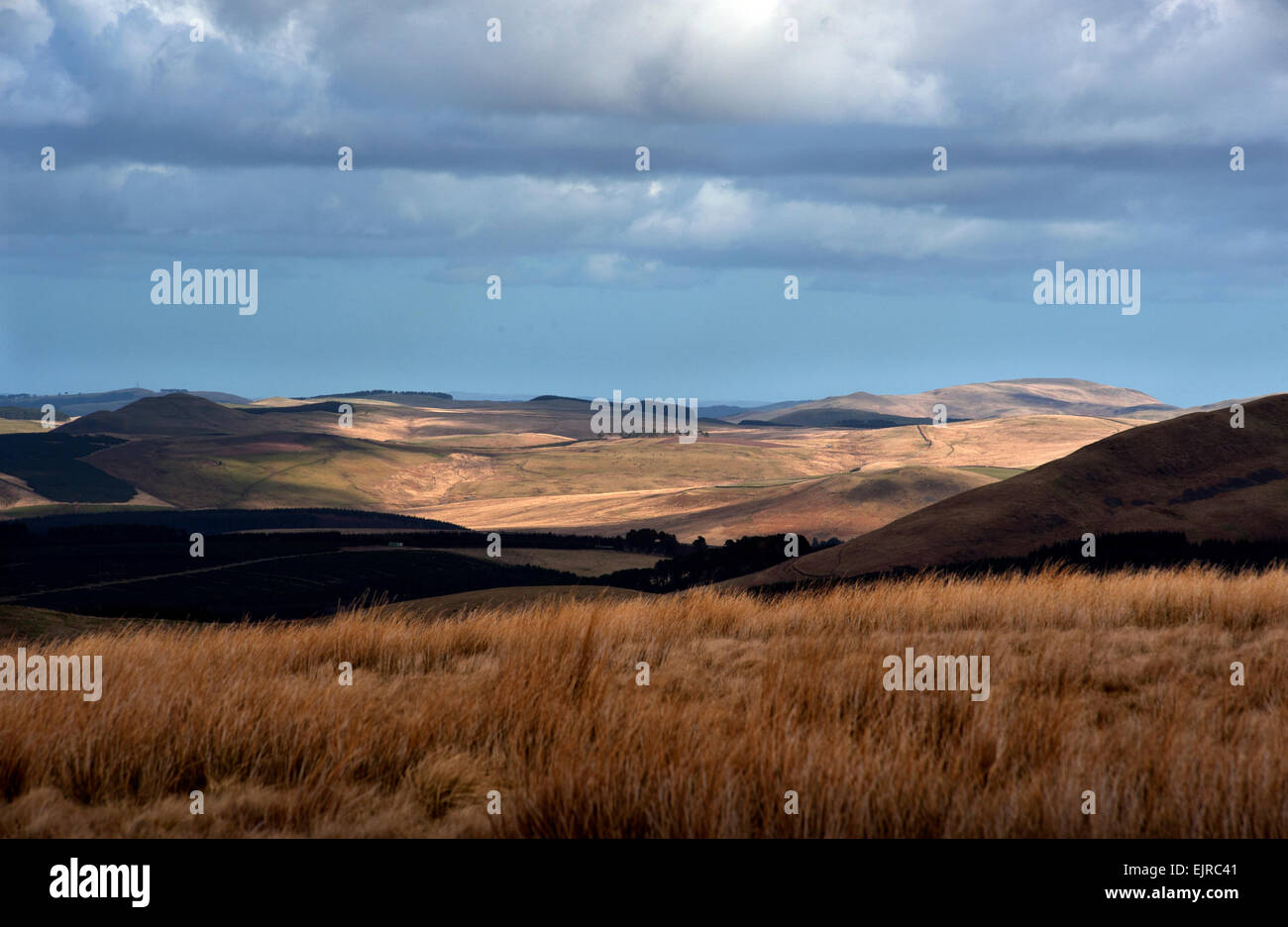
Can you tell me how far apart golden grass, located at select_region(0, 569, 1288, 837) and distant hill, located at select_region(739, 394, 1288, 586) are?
89.1 feet

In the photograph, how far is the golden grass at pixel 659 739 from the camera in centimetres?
531

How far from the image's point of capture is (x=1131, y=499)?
37.2m

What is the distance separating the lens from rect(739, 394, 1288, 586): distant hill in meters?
34.2

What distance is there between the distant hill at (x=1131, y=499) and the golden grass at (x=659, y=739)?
2716 centimetres

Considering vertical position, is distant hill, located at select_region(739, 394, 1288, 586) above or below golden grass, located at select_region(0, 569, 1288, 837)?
above

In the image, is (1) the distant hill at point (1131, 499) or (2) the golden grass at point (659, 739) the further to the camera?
(1) the distant hill at point (1131, 499)

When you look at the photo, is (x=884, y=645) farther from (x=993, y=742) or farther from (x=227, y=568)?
(x=227, y=568)

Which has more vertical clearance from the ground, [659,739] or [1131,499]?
[1131,499]

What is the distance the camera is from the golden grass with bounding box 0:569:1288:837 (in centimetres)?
531

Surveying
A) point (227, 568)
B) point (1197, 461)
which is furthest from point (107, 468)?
point (1197, 461)

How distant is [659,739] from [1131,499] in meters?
36.1

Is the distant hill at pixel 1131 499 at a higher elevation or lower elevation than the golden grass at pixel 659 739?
higher

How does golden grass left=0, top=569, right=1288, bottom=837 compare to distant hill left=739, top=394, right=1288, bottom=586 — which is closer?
golden grass left=0, top=569, right=1288, bottom=837
